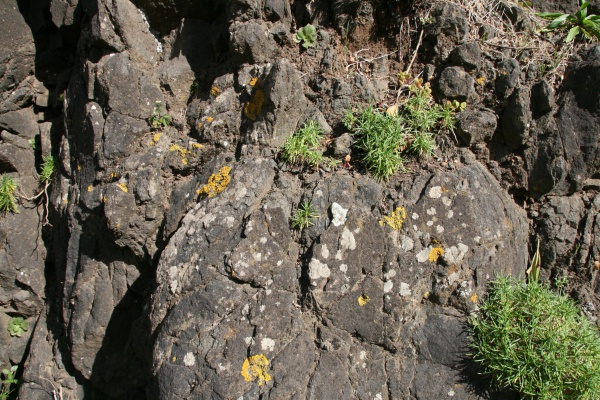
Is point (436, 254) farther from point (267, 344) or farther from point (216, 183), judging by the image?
point (216, 183)

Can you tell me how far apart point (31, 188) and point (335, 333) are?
3.73m

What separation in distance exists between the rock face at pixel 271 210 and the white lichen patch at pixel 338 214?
11mm

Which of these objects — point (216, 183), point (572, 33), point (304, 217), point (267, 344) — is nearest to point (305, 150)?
point (304, 217)

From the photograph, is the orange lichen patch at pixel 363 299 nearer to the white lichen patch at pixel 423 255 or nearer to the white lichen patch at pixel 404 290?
the white lichen patch at pixel 404 290

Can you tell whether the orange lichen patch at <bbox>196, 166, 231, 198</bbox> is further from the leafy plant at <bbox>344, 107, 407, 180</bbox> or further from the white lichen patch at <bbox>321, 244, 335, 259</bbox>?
the leafy plant at <bbox>344, 107, 407, 180</bbox>

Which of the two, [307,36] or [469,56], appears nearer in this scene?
[469,56]

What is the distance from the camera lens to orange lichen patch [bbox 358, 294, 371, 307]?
134 inches

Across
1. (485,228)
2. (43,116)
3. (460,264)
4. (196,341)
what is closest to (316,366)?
(196,341)

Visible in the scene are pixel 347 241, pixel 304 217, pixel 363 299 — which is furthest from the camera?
pixel 304 217

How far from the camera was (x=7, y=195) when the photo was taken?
506 cm

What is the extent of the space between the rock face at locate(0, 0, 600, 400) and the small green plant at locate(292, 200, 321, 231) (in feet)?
0.15

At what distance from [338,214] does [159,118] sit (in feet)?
6.35

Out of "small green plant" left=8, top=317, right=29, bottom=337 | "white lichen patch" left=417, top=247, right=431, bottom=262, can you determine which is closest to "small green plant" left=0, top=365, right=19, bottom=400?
"small green plant" left=8, top=317, right=29, bottom=337

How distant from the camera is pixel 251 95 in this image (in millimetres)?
4191
